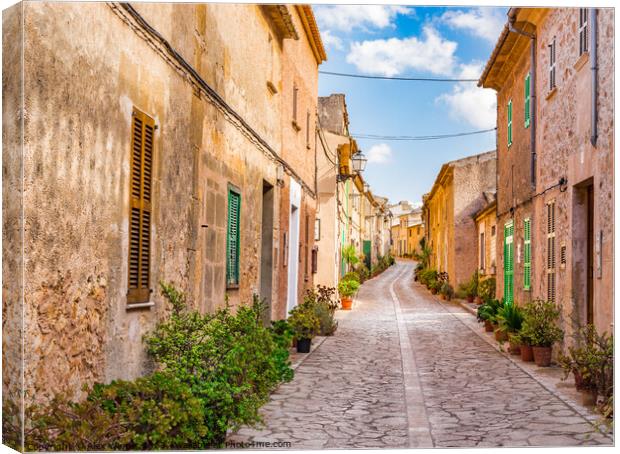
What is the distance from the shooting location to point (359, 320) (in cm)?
1784

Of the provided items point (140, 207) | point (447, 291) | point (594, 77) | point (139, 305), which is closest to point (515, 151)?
point (594, 77)

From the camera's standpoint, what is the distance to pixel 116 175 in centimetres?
544

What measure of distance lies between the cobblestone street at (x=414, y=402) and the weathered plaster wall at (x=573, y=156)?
1256 mm

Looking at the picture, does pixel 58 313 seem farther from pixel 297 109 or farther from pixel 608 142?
pixel 297 109

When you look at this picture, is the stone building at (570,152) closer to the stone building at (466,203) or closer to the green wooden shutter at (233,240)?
the green wooden shutter at (233,240)

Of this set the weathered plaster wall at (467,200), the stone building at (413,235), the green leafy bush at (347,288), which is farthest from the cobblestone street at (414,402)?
the stone building at (413,235)

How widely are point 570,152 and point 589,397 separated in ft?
11.6

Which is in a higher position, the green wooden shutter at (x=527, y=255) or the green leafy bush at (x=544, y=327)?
the green wooden shutter at (x=527, y=255)

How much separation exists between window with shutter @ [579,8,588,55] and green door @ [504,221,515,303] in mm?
6417

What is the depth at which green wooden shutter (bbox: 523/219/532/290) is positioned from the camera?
41.8 ft

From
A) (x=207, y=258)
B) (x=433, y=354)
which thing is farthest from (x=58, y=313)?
(x=433, y=354)

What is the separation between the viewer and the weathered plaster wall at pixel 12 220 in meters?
4.16

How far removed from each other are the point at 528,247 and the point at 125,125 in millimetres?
8944

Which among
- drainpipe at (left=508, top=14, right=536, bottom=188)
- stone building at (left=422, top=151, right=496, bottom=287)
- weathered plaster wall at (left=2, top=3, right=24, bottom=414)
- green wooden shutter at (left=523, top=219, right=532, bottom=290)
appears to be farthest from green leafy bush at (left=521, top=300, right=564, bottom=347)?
stone building at (left=422, top=151, right=496, bottom=287)
